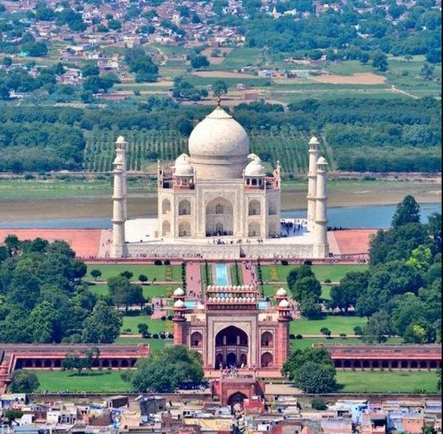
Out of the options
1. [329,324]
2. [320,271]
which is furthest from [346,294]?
[320,271]

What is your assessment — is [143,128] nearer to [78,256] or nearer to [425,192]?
[425,192]

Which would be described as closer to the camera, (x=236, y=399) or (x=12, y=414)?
(x=12, y=414)

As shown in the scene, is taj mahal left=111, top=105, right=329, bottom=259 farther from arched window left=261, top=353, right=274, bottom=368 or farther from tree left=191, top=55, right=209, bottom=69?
tree left=191, top=55, right=209, bottom=69

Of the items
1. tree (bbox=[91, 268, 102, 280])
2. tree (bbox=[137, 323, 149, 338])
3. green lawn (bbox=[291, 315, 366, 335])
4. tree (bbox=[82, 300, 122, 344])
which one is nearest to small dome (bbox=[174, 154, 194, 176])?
tree (bbox=[91, 268, 102, 280])

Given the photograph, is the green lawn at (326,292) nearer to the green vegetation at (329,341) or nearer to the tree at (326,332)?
the tree at (326,332)

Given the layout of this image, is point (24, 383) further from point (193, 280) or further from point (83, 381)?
point (193, 280)

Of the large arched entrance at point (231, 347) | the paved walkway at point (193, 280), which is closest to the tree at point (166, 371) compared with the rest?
the large arched entrance at point (231, 347)

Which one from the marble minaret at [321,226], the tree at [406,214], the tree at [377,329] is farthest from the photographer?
the tree at [406,214]
